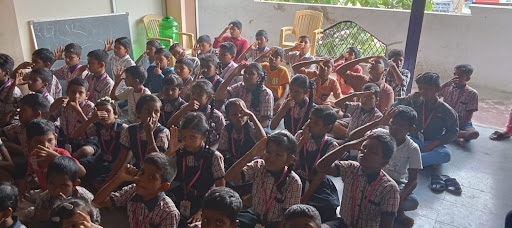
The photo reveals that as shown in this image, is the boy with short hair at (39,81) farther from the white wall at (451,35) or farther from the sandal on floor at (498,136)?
the white wall at (451,35)

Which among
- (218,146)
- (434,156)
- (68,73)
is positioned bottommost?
(434,156)

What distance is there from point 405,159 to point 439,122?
101 cm

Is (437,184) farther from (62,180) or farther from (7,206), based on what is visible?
(7,206)

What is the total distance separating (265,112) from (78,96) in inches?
62.2

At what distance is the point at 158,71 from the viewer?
4.55 meters

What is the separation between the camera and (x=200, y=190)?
268 cm

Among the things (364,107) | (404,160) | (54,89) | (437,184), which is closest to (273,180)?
(404,160)

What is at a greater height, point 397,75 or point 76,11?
point 76,11

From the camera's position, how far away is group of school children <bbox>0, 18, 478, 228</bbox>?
2160 millimetres

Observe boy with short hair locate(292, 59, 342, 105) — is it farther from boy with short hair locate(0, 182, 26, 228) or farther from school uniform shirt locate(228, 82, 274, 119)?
boy with short hair locate(0, 182, 26, 228)

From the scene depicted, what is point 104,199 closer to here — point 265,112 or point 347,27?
point 265,112

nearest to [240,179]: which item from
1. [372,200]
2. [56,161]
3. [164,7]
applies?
[372,200]

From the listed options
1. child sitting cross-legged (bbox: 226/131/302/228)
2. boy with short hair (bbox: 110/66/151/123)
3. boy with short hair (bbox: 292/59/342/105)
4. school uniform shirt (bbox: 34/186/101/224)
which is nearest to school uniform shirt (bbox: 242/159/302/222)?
child sitting cross-legged (bbox: 226/131/302/228)

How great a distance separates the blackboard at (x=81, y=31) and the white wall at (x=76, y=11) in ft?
0.25
